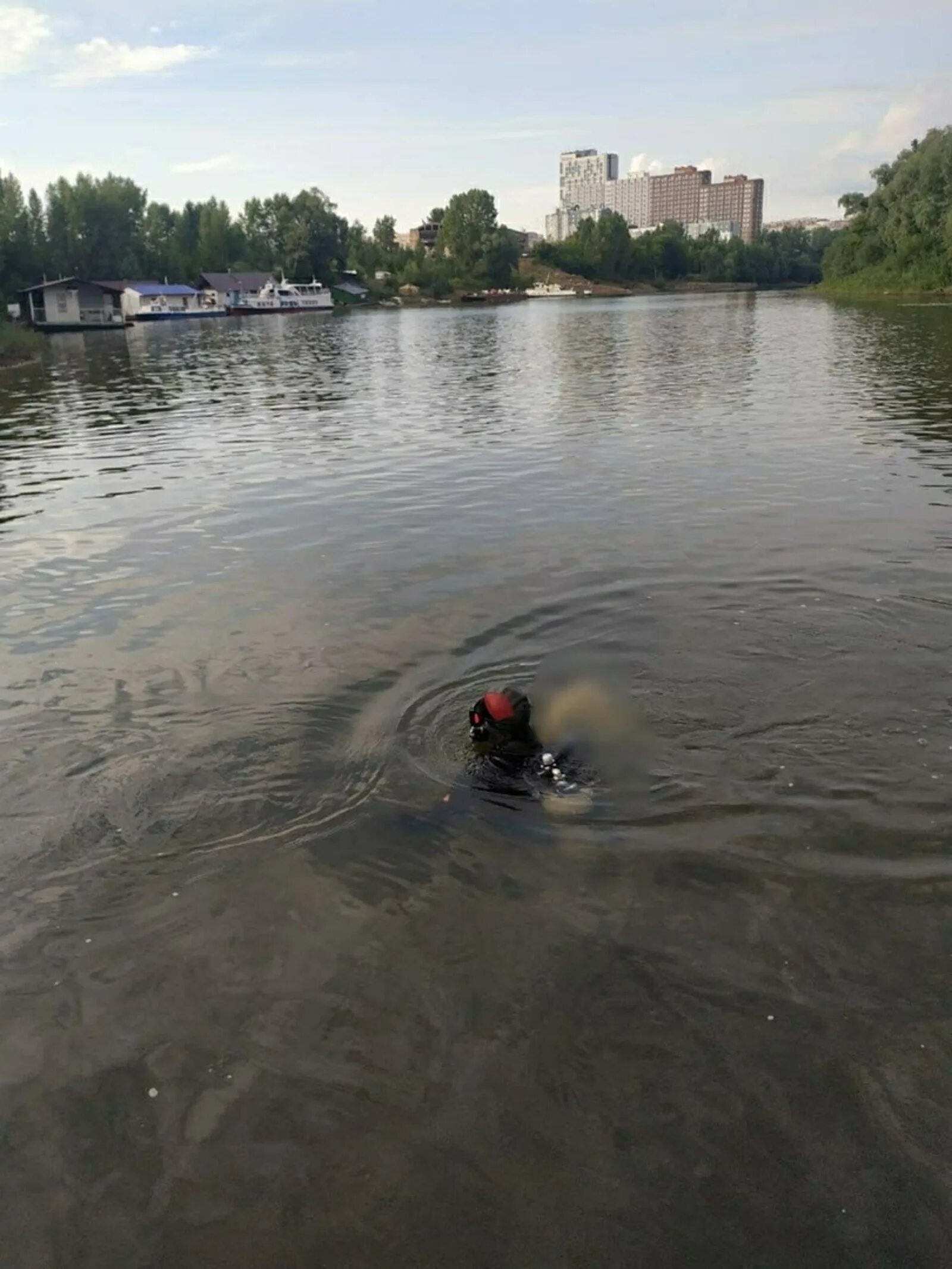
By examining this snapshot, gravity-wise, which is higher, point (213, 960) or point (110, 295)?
point (110, 295)

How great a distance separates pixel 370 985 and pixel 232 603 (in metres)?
8.31

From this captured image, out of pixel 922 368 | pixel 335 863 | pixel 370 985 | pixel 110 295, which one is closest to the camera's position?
pixel 370 985

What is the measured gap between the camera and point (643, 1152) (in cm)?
496

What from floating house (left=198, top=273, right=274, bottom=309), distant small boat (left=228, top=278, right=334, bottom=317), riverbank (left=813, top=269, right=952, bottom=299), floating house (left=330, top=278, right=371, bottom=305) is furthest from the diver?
floating house (left=330, top=278, right=371, bottom=305)

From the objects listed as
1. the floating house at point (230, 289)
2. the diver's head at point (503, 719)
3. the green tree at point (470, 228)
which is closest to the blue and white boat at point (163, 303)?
the floating house at point (230, 289)

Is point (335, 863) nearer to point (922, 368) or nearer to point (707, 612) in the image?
point (707, 612)

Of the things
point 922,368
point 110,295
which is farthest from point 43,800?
point 110,295

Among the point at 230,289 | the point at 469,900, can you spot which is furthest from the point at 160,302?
the point at 469,900

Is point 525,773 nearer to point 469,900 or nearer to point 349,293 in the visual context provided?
point 469,900

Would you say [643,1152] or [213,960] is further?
[213,960]

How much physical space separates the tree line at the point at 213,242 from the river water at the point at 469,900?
108 m

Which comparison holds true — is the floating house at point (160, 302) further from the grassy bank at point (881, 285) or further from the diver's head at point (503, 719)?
the diver's head at point (503, 719)

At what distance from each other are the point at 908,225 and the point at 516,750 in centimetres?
11530

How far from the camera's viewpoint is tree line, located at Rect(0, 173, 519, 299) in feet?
413
